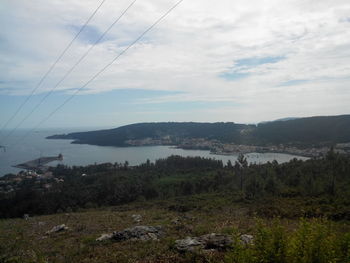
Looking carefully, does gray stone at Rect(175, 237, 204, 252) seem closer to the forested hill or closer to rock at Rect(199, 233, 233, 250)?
rock at Rect(199, 233, 233, 250)

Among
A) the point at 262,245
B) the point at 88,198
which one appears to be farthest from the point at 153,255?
the point at 88,198

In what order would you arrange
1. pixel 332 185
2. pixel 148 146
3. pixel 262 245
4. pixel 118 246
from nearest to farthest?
pixel 262 245 → pixel 118 246 → pixel 332 185 → pixel 148 146

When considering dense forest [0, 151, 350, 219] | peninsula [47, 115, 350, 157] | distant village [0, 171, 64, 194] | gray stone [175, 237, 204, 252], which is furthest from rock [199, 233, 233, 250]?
peninsula [47, 115, 350, 157]

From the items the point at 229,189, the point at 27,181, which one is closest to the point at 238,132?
the point at 27,181

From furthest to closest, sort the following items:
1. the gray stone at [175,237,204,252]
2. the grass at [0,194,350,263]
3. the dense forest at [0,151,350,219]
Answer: the dense forest at [0,151,350,219] < the gray stone at [175,237,204,252] < the grass at [0,194,350,263]

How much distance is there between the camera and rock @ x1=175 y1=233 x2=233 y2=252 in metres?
6.59

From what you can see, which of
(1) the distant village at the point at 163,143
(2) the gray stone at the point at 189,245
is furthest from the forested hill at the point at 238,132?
(2) the gray stone at the point at 189,245

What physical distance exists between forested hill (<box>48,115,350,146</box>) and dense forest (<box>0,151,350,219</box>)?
54295 mm

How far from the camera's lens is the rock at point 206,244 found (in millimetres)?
6586

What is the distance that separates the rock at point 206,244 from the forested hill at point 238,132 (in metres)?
96.3

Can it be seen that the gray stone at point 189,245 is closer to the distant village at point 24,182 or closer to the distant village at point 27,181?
the distant village at point 27,181

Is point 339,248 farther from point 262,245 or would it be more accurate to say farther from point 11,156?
point 11,156

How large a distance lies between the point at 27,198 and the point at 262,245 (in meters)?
44.1

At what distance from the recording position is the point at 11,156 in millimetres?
105688
